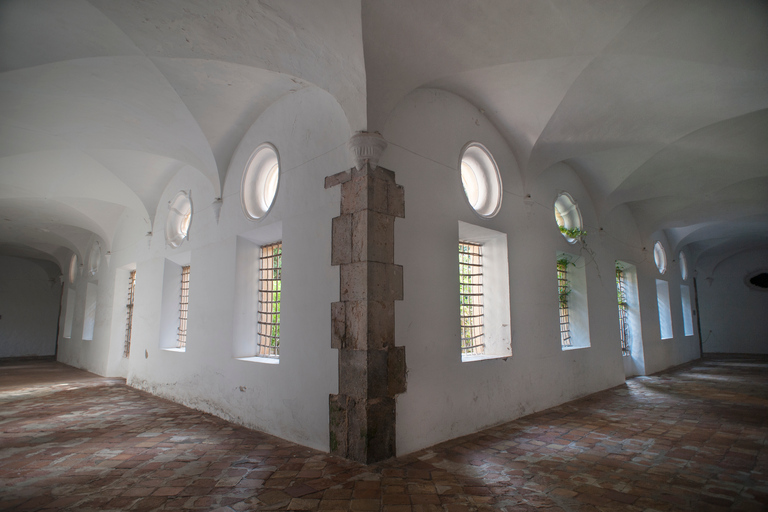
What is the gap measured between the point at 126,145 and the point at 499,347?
5802 mm

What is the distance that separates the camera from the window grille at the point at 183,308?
6676mm

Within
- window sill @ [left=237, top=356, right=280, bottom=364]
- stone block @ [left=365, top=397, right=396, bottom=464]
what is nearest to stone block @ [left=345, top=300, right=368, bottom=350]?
stone block @ [left=365, top=397, right=396, bottom=464]

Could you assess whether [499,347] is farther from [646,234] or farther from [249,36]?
[646,234]

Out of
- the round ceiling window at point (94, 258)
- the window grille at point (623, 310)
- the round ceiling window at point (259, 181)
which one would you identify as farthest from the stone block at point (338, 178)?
the round ceiling window at point (94, 258)

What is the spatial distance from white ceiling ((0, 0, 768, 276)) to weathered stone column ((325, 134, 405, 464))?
0.58m

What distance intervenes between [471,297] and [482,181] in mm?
1456

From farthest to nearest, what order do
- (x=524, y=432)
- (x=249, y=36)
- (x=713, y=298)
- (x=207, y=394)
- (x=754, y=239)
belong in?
(x=713, y=298), (x=754, y=239), (x=207, y=394), (x=524, y=432), (x=249, y=36)

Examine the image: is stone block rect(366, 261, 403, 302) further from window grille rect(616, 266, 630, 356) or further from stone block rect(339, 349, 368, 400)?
window grille rect(616, 266, 630, 356)

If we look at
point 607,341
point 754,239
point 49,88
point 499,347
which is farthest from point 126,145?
point 754,239

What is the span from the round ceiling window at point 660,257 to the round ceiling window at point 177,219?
10619mm

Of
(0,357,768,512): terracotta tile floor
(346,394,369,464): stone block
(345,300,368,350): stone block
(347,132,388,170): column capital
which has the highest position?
(347,132,388,170): column capital

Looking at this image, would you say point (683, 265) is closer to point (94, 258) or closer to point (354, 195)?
point (354, 195)

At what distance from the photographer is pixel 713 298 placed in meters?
14.2

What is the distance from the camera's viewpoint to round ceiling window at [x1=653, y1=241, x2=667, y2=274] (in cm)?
1037
